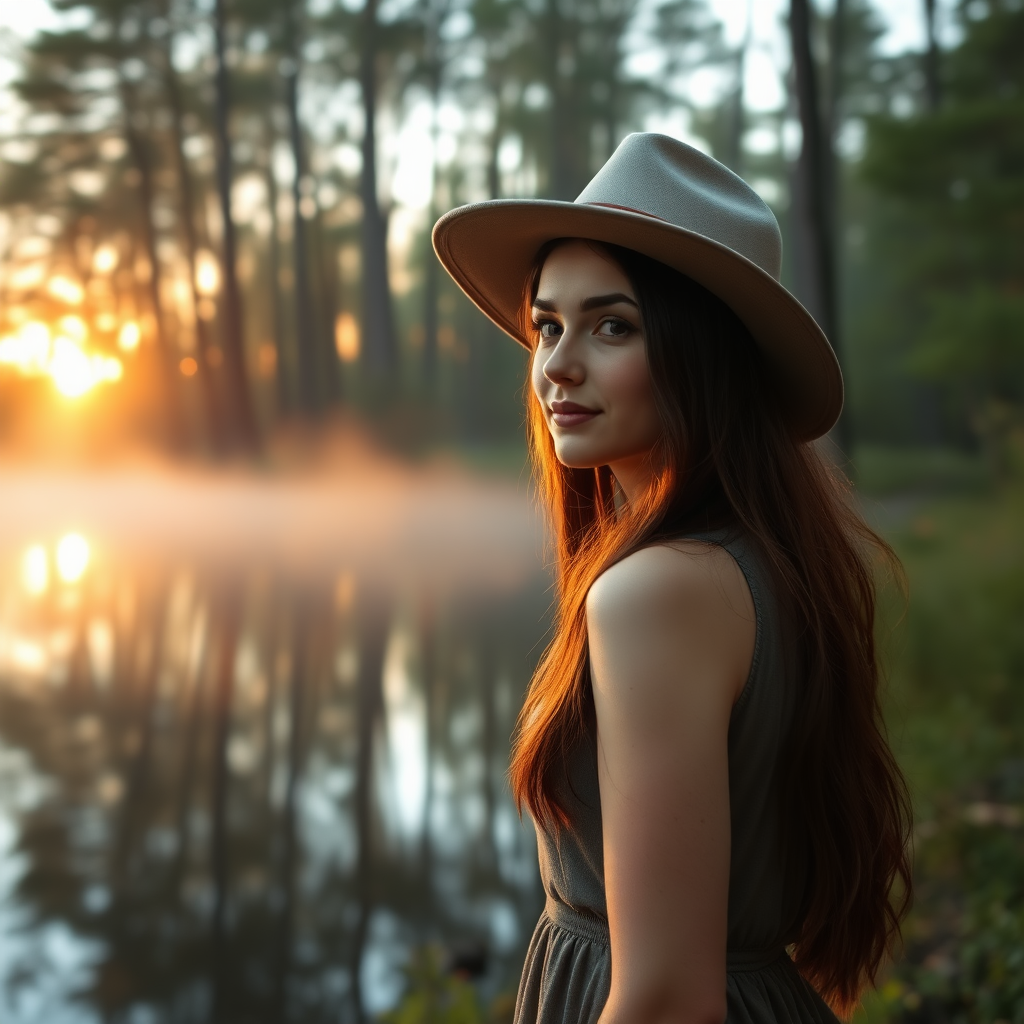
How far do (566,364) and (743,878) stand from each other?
0.48 meters

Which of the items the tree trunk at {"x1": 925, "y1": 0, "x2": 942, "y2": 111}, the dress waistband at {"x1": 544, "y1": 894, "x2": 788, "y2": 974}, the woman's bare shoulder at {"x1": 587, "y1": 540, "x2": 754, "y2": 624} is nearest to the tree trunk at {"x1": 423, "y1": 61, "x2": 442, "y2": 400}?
the tree trunk at {"x1": 925, "y1": 0, "x2": 942, "y2": 111}

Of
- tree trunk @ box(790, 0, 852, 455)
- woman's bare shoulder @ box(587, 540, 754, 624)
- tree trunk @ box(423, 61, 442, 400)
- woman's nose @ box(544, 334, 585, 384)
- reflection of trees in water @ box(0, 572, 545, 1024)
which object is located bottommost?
reflection of trees in water @ box(0, 572, 545, 1024)

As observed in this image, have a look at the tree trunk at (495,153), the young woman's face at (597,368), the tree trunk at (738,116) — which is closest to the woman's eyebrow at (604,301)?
the young woman's face at (597,368)

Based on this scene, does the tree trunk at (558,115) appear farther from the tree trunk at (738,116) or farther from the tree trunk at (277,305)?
the tree trunk at (277,305)

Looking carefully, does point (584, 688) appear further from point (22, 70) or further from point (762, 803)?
point (22, 70)

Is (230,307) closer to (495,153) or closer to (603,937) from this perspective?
(495,153)

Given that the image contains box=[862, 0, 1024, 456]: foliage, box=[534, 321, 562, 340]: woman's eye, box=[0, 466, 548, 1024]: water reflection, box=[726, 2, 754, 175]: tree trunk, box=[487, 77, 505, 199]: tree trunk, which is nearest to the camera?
box=[534, 321, 562, 340]: woman's eye

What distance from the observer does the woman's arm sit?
884mm

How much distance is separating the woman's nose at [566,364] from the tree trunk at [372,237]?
16.2 metres

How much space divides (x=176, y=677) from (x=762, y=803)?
21.5ft

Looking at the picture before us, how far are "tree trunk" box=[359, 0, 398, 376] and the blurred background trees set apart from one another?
0.04m

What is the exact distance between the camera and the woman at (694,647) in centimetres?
89

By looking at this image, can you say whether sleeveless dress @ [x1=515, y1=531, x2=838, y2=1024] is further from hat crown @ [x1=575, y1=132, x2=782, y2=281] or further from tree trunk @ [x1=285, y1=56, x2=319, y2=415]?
tree trunk @ [x1=285, y1=56, x2=319, y2=415]

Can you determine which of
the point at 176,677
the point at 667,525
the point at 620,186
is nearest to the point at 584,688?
the point at 667,525
